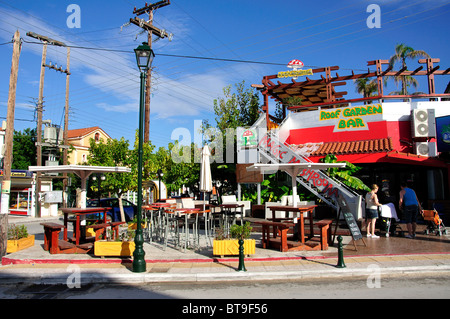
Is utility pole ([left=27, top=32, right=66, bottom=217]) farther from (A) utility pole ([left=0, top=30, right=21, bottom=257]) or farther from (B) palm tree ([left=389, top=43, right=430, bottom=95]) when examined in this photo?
(B) palm tree ([left=389, top=43, right=430, bottom=95])

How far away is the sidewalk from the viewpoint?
7430 mm

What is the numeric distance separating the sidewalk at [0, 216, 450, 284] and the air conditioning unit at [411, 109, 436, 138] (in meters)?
7.52

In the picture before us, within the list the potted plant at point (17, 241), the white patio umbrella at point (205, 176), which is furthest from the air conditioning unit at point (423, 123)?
the potted plant at point (17, 241)

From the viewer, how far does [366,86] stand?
129ft

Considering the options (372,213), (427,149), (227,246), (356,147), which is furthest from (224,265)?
(427,149)

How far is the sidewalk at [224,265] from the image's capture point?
293 inches

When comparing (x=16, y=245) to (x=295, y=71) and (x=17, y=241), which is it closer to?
(x=17, y=241)

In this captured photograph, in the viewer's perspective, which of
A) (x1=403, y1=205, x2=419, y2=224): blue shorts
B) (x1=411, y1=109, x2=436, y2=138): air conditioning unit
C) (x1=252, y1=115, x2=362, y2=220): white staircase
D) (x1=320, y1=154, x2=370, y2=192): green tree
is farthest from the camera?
(x1=411, y1=109, x2=436, y2=138): air conditioning unit

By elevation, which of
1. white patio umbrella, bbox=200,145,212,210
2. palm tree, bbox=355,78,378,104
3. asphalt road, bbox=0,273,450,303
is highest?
palm tree, bbox=355,78,378,104

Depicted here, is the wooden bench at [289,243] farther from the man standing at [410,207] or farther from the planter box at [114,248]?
the planter box at [114,248]

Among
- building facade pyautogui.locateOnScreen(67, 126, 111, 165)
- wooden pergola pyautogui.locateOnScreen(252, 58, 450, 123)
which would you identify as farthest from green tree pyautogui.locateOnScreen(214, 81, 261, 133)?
building facade pyautogui.locateOnScreen(67, 126, 111, 165)

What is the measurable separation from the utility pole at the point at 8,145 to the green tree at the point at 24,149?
28.4 meters

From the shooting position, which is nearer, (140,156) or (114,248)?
(140,156)

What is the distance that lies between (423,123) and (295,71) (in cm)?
720
